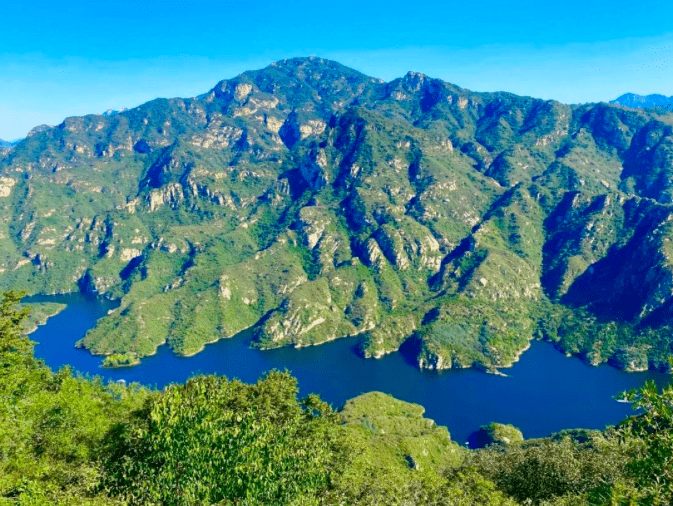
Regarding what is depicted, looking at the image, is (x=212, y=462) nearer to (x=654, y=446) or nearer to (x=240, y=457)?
(x=240, y=457)

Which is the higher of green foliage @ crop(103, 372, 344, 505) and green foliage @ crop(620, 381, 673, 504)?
green foliage @ crop(620, 381, 673, 504)

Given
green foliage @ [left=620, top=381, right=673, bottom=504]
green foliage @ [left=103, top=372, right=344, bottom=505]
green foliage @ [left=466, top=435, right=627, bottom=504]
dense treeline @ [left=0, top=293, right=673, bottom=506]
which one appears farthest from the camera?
green foliage @ [left=466, top=435, right=627, bottom=504]

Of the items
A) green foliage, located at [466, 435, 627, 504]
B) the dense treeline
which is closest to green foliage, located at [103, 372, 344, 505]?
the dense treeline

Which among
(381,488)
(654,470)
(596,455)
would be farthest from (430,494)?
(596,455)

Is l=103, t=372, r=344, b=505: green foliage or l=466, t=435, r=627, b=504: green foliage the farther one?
l=466, t=435, r=627, b=504: green foliage

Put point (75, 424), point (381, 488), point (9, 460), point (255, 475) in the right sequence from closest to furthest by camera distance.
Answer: point (255, 475) < point (9, 460) < point (381, 488) < point (75, 424)

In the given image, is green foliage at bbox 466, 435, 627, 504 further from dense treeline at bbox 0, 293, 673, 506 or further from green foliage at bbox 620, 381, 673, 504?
green foliage at bbox 620, 381, 673, 504

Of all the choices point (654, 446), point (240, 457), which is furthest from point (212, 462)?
point (654, 446)

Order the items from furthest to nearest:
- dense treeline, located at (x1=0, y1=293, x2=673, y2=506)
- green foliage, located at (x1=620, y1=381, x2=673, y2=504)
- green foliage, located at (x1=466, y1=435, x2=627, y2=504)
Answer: green foliage, located at (x1=466, y1=435, x2=627, y2=504) → dense treeline, located at (x1=0, y1=293, x2=673, y2=506) → green foliage, located at (x1=620, y1=381, x2=673, y2=504)

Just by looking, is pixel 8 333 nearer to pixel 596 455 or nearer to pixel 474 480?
pixel 474 480
